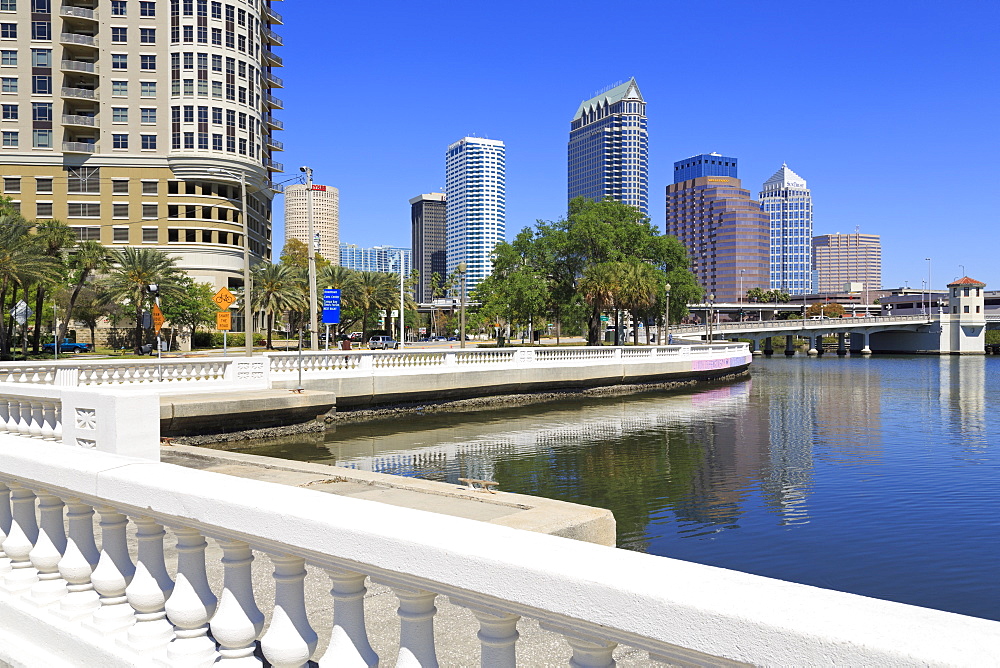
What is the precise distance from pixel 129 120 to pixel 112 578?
8276 centimetres

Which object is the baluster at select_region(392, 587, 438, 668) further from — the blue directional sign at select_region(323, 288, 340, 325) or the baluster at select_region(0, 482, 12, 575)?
the blue directional sign at select_region(323, 288, 340, 325)

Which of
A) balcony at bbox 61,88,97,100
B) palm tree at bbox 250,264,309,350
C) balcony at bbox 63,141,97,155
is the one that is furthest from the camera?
balcony at bbox 63,141,97,155

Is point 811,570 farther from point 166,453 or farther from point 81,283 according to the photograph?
point 81,283

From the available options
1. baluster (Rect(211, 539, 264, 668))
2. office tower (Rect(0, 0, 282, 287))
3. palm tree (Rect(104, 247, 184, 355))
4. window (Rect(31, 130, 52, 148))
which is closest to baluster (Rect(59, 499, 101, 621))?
baluster (Rect(211, 539, 264, 668))

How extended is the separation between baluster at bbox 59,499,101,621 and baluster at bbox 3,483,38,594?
0.44 metres

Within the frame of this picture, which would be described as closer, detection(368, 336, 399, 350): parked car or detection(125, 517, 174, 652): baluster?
detection(125, 517, 174, 652): baluster

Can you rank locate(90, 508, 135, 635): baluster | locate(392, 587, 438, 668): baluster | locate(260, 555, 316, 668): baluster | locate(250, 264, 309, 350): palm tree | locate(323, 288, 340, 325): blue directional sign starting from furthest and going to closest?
locate(250, 264, 309, 350): palm tree
locate(323, 288, 340, 325): blue directional sign
locate(90, 508, 135, 635): baluster
locate(260, 555, 316, 668): baluster
locate(392, 587, 438, 668): baluster

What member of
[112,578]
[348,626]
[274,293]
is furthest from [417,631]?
[274,293]

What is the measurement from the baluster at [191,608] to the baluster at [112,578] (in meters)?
0.44

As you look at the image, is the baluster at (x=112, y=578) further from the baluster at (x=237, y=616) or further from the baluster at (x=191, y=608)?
the baluster at (x=237, y=616)

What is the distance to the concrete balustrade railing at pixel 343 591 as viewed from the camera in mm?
1722

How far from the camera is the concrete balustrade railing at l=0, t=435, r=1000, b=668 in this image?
67.8 inches

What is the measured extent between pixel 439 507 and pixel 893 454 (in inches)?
708

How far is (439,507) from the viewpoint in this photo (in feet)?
27.2
